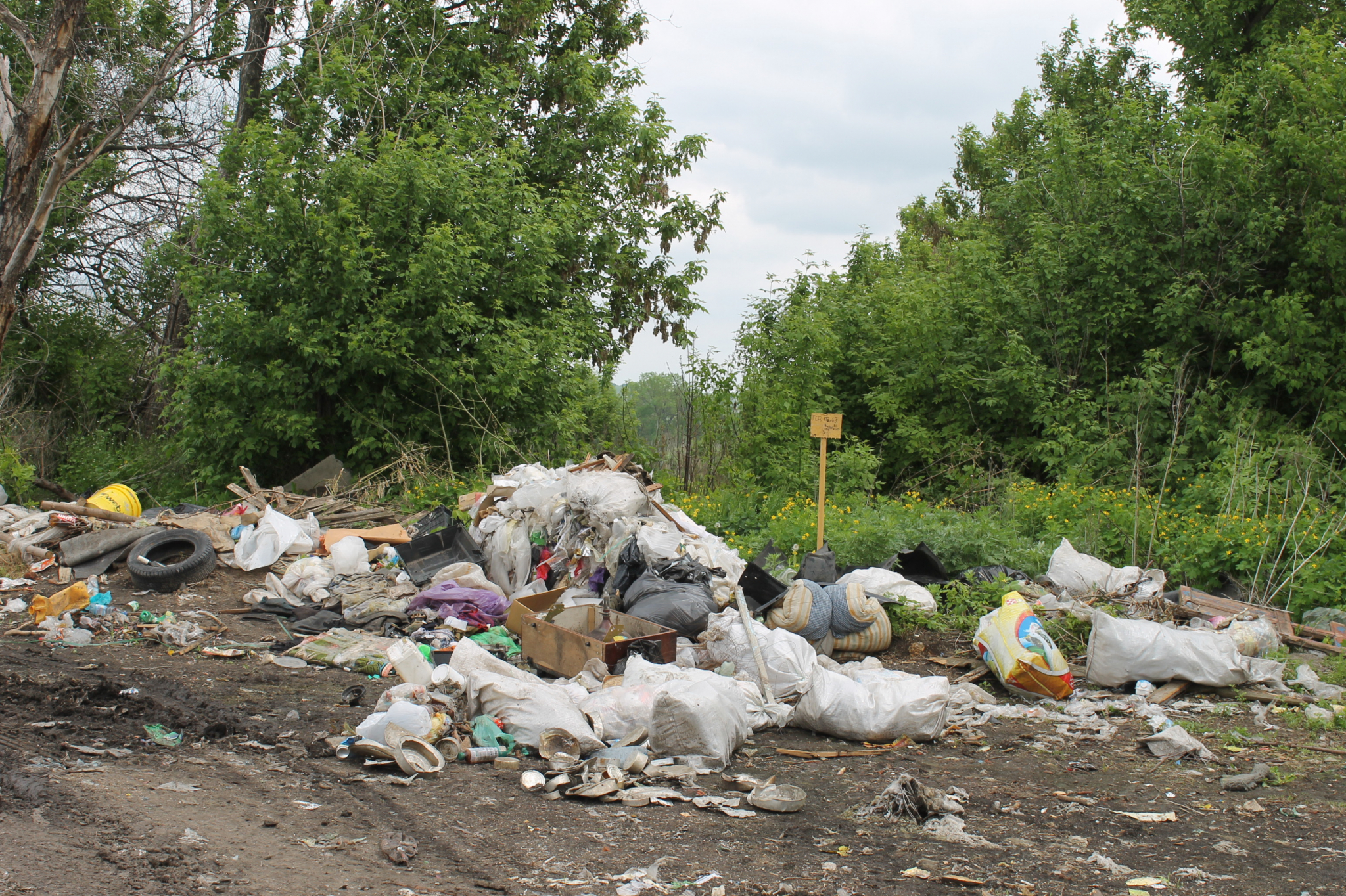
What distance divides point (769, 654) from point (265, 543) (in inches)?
198

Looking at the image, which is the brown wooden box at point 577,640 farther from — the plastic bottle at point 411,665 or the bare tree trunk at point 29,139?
the bare tree trunk at point 29,139

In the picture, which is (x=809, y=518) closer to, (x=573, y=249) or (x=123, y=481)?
(x=573, y=249)

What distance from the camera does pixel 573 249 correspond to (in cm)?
1472

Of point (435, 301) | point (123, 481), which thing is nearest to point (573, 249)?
point (435, 301)

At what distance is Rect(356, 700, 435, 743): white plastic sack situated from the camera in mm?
4016

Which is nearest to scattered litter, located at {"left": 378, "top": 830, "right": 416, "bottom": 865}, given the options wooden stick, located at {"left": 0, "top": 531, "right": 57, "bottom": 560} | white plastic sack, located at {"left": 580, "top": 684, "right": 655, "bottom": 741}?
white plastic sack, located at {"left": 580, "top": 684, "right": 655, "bottom": 741}

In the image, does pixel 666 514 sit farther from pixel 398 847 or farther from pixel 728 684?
pixel 398 847

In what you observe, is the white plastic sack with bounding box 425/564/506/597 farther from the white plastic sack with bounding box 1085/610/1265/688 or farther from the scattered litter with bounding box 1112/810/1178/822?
the scattered litter with bounding box 1112/810/1178/822

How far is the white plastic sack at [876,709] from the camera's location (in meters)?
4.66

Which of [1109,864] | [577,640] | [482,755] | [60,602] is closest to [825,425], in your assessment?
[577,640]

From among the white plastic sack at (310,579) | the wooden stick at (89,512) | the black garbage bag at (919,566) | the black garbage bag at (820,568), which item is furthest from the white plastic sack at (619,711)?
the wooden stick at (89,512)

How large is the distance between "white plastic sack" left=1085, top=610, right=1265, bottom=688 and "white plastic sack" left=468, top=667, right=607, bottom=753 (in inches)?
128

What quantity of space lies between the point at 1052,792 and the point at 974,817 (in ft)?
1.83

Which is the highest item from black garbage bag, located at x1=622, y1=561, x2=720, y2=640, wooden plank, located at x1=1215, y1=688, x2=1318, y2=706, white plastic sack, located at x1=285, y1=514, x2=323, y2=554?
white plastic sack, located at x1=285, y1=514, x2=323, y2=554
